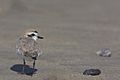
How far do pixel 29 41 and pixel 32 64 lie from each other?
1017mm

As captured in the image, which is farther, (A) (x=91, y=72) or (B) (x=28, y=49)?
(A) (x=91, y=72)

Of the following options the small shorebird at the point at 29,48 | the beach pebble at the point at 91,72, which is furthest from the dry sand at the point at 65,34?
the small shorebird at the point at 29,48

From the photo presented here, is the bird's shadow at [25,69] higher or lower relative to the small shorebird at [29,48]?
lower

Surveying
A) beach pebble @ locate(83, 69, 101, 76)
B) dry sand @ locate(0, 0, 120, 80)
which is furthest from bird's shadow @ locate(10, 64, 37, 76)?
beach pebble @ locate(83, 69, 101, 76)

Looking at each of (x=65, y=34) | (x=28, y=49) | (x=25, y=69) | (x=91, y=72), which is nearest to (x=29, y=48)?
(x=28, y=49)

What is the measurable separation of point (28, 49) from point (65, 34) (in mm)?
5757

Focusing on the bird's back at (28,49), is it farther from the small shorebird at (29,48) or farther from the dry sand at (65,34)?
the dry sand at (65,34)

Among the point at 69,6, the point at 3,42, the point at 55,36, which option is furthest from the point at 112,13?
the point at 3,42

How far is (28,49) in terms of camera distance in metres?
8.98

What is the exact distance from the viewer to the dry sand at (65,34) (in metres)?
9.54

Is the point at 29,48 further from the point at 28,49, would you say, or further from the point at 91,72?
the point at 91,72

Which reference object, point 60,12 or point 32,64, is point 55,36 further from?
point 60,12

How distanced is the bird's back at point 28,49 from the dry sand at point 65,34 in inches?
15.6

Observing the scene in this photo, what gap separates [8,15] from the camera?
1770cm
